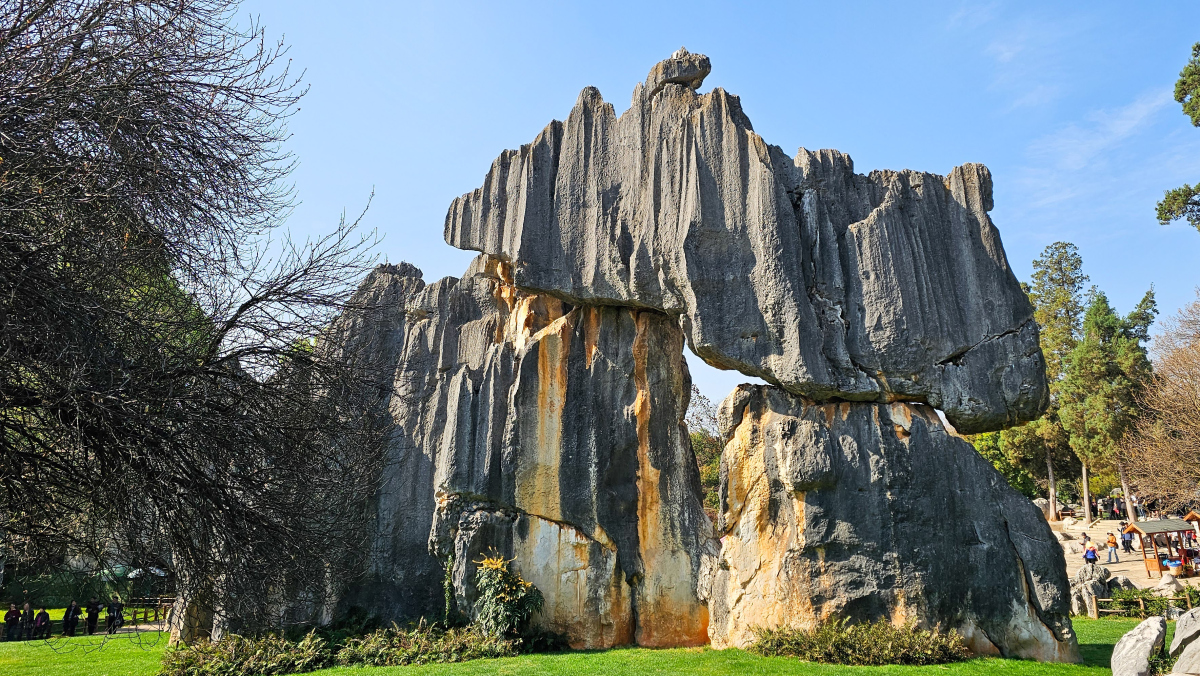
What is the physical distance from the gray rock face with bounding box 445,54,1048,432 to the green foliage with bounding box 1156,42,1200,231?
10.1m

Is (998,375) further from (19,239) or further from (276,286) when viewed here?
(19,239)

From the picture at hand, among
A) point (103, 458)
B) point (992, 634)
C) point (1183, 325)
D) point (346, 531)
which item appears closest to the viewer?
point (103, 458)

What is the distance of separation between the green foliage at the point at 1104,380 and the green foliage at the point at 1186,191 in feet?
50.7

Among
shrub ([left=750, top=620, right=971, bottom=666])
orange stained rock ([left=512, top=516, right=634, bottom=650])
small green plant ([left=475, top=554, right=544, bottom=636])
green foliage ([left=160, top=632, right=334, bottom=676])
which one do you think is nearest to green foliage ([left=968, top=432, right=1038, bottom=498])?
orange stained rock ([left=512, top=516, right=634, bottom=650])

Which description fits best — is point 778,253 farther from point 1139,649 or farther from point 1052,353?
point 1052,353

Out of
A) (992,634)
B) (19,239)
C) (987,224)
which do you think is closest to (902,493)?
(992,634)

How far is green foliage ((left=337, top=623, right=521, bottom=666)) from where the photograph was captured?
45.6 ft

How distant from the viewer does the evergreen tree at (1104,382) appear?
111ft

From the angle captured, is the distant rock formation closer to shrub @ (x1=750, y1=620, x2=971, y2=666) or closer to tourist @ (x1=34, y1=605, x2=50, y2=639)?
shrub @ (x1=750, y1=620, x2=971, y2=666)

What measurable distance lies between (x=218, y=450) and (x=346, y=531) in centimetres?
897

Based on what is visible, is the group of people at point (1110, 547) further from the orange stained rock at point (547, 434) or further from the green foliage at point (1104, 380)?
the orange stained rock at point (547, 434)

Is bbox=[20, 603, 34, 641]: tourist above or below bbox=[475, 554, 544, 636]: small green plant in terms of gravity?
below

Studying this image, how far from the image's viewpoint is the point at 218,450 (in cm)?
682

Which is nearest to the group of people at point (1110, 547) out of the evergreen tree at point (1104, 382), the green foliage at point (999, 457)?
the evergreen tree at point (1104, 382)
